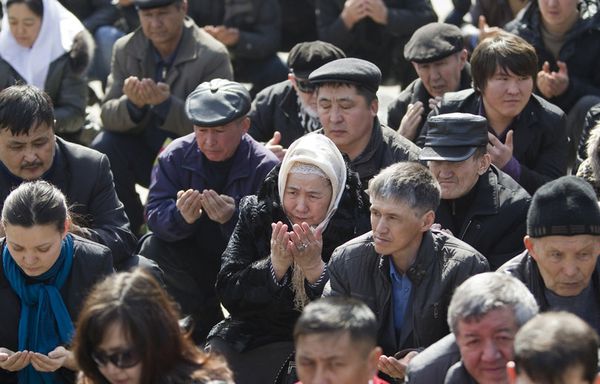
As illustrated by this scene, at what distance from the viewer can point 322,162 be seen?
5352mm

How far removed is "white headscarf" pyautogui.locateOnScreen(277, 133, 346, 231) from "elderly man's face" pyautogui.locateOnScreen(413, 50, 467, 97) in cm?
157

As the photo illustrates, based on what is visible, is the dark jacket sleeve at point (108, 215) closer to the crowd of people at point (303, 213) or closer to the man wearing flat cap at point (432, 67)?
the crowd of people at point (303, 213)

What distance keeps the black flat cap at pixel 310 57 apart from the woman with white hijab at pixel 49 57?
1.44 metres

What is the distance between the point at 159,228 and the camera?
6.22 metres

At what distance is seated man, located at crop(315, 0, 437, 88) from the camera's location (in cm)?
812

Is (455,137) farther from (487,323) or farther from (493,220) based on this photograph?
(487,323)

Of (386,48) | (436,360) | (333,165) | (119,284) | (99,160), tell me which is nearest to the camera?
(119,284)

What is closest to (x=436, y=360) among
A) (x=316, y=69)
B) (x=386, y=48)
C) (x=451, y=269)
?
(x=451, y=269)

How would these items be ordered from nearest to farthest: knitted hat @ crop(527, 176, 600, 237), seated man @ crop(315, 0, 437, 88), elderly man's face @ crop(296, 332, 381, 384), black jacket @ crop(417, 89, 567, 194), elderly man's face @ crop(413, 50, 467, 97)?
elderly man's face @ crop(296, 332, 381, 384)
knitted hat @ crop(527, 176, 600, 237)
black jacket @ crop(417, 89, 567, 194)
elderly man's face @ crop(413, 50, 467, 97)
seated man @ crop(315, 0, 437, 88)

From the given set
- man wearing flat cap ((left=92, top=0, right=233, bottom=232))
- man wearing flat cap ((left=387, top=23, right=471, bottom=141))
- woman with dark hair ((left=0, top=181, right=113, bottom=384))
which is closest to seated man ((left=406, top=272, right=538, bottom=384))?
woman with dark hair ((left=0, top=181, right=113, bottom=384))

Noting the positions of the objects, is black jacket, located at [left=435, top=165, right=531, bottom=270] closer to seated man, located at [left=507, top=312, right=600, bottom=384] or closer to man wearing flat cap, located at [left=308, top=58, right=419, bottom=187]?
man wearing flat cap, located at [left=308, top=58, right=419, bottom=187]

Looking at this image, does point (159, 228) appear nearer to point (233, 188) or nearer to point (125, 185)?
point (233, 188)

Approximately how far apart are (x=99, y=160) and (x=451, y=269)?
6.52 feet

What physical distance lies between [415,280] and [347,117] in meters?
1.38
